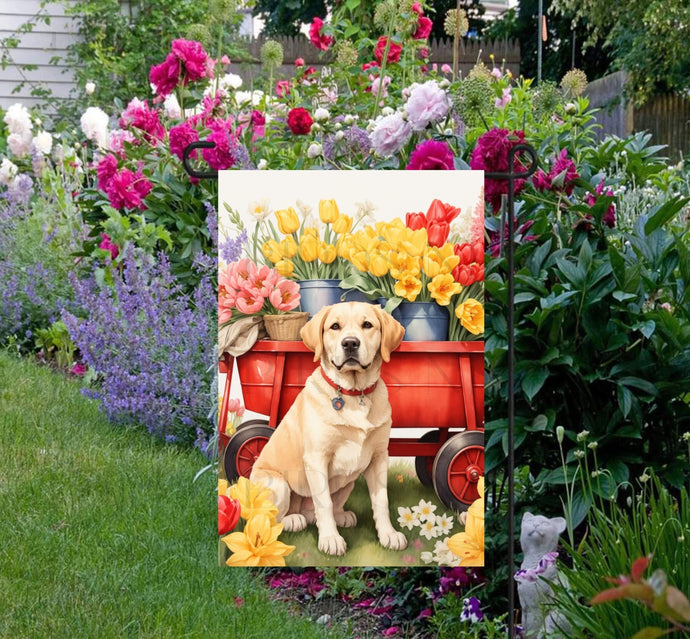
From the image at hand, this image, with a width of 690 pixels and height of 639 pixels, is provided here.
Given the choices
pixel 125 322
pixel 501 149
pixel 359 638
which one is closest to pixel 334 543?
pixel 359 638

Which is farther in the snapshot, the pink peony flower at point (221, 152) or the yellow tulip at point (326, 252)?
the pink peony flower at point (221, 152)

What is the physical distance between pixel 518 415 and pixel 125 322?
2.09 m

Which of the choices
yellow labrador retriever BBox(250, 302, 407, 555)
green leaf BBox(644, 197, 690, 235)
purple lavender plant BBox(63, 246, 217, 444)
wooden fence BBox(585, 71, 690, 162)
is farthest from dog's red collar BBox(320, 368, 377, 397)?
wooden fence BBox(585, 71, 690, 162)

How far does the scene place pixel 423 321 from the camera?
6.48 feet

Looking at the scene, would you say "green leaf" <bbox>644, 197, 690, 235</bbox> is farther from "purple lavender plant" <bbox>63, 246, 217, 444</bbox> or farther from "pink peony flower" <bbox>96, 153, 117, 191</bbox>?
"pink peony flower" <bbox>96, 153, 117, 191</bbox>

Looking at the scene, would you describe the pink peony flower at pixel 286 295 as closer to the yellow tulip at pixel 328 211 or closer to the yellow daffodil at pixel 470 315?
the yellow tulip at pixel 328 211

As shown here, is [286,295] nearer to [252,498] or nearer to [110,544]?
[252,498]

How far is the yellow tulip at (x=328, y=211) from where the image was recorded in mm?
1928

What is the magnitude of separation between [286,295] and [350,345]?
0.18m

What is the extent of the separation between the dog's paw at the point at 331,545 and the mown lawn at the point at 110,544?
36 cm

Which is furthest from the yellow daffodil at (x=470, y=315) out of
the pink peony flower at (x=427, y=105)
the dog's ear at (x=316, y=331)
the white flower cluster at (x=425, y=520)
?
the pink peony flower at (x=427, y=105)

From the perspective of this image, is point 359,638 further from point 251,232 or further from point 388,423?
point 251,232

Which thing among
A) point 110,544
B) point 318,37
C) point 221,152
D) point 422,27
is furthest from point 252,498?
point 318,37

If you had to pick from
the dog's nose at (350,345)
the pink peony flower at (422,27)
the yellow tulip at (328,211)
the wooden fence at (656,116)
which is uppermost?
the wooden fence at (656,116)
